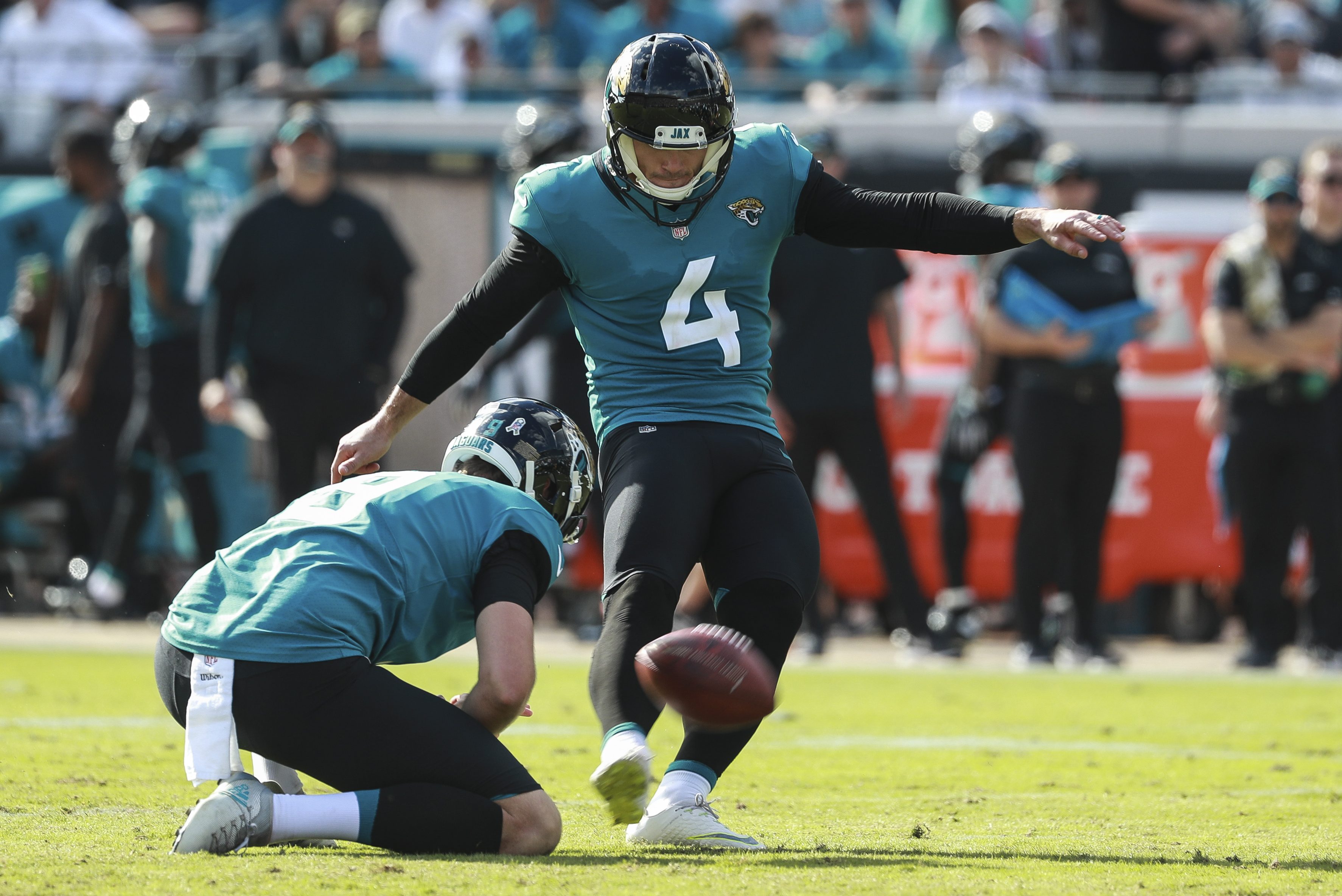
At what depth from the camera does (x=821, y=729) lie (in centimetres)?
689

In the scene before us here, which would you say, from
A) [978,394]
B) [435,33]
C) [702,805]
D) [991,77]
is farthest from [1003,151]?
[702,805]

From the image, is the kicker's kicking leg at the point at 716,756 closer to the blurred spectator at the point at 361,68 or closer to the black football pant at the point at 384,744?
the black football pant at the point at 384,744

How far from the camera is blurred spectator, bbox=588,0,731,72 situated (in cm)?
1339

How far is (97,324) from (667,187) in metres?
6.97

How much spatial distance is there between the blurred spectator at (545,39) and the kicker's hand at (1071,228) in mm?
9515

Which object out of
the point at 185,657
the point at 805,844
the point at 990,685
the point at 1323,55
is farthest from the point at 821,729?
the point at 1323,55

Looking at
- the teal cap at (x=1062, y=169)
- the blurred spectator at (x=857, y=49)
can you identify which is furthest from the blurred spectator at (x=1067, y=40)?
the teal cap at (x=1062, y=169)

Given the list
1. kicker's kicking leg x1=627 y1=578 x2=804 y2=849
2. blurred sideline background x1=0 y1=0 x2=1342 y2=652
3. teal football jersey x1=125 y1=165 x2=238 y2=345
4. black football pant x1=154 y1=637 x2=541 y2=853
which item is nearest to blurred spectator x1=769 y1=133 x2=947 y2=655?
blurred sideline background x1=0 y1=0 x2=1342 y2=652

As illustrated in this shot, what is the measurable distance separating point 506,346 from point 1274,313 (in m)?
3.62

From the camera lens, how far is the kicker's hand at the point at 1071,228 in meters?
4.18

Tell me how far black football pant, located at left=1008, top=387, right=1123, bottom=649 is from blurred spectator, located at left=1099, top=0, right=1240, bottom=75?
447cm

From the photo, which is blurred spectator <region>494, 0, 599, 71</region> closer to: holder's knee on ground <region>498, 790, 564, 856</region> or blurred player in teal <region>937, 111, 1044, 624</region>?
blurred player in teal <region>937, 111, 1044, 624</region>

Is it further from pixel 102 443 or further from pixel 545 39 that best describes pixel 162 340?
pixel 545 39

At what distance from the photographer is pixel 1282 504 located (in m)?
9.31
